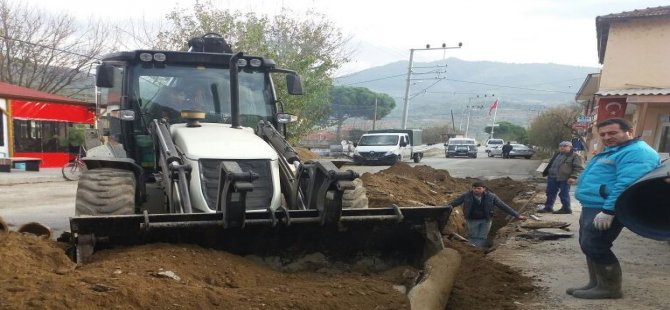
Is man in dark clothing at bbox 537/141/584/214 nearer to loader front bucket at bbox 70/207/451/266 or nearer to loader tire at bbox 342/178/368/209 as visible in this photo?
loader tire at bbox 342/178/368/209

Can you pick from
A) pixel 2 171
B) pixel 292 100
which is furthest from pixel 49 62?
pixel 292 100

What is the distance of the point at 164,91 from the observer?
6359mm

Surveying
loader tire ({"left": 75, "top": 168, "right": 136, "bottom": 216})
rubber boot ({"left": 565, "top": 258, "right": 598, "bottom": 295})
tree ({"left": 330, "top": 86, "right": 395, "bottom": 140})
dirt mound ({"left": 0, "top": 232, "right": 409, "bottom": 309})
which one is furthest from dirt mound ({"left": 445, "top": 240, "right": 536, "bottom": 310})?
tree ({"left": 330, "top": 86, "right": 395, "bottom": 140})

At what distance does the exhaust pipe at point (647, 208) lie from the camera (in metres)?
4.28

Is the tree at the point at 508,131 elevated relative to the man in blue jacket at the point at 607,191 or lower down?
lower down

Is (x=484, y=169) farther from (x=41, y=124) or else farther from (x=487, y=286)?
(x=487, y=286)

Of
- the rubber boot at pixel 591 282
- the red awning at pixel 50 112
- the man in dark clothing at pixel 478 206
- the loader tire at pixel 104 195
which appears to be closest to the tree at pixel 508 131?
the red awning at pixel 50 112

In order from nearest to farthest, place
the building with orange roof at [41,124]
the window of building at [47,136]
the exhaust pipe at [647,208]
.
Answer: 1. the exhaust pipe at [647,208]
2. the building with orange roof at [41,124]
3. the window of building at [47,136]

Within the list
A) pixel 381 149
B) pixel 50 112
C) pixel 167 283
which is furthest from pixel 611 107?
pixel 50 112

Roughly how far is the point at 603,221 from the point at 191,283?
3.19 meters

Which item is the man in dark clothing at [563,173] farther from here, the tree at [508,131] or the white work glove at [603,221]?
the tree at [508,131]

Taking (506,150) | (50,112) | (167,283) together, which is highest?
(167,283)

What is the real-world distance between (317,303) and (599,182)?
8.57ft

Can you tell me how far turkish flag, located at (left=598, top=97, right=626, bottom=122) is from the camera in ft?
66.7
